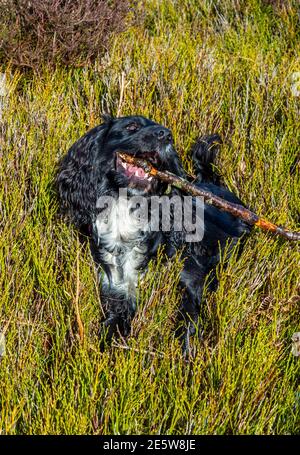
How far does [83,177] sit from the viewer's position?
3.96 m

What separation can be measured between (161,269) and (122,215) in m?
0.35

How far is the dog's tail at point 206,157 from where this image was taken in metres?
4.78

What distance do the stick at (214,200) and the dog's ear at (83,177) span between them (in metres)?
0.19

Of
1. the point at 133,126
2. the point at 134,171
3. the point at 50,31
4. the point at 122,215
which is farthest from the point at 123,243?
the point at 50,31

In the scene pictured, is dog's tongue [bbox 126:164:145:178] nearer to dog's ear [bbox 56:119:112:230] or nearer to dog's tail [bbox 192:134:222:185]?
dog's ear [bbox 56:119:112:230]

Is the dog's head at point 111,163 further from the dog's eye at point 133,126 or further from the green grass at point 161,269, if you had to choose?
the green grass at point 161,269

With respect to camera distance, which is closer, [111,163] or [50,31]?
[111,163]

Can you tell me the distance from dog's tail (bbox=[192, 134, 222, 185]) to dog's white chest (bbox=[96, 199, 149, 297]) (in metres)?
1.11

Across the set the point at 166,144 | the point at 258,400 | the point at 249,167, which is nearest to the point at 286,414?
the point at 258,400

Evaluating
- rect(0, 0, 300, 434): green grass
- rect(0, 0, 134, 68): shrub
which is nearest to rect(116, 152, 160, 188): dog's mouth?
rect(0, 0, 300, 434): green grass

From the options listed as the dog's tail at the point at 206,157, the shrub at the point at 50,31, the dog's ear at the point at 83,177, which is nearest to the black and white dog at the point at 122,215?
the dog's ear at the point at 83,177

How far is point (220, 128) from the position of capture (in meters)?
5.23

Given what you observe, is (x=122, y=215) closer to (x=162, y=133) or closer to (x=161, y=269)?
(x=161, y=269)

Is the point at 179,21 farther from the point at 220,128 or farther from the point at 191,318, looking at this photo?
the point at 191,318
